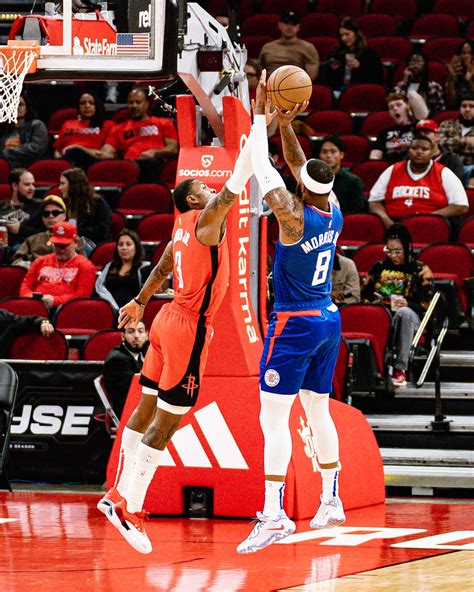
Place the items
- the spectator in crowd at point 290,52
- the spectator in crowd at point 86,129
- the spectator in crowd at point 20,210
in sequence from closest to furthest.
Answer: the spectator in crowd at point 20,210 < the spectator in crowd at point 86,129 < the spectator in crowd at point 290,52

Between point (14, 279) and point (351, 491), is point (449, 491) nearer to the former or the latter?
point (351, 491)

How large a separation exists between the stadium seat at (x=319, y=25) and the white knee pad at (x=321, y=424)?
11.0 metres

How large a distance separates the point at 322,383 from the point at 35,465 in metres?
4.43

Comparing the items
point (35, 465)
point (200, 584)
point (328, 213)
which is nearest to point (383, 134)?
point (35, 465)

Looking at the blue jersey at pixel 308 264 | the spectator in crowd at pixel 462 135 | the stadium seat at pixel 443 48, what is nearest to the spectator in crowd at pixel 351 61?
the stadium seat at pixel 443 48

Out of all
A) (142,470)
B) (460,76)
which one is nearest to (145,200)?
(460,76)

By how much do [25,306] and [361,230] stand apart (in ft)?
11.8

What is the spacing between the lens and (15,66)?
8570mm

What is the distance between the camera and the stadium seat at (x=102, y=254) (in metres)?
13.5

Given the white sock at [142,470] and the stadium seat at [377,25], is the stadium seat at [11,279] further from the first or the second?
the stadium seat at [377,25]

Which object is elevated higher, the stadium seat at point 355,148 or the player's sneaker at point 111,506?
the stadium seat at point 355,148

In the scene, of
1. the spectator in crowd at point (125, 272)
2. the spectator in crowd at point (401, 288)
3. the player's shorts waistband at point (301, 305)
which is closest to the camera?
the player's shorts waistband at point (301, 305)

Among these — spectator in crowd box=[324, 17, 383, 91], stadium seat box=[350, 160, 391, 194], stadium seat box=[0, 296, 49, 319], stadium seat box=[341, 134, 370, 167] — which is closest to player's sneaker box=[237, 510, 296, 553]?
stadium seat box=[0, 296, 49, 319]

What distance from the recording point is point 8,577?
7.07 meters
